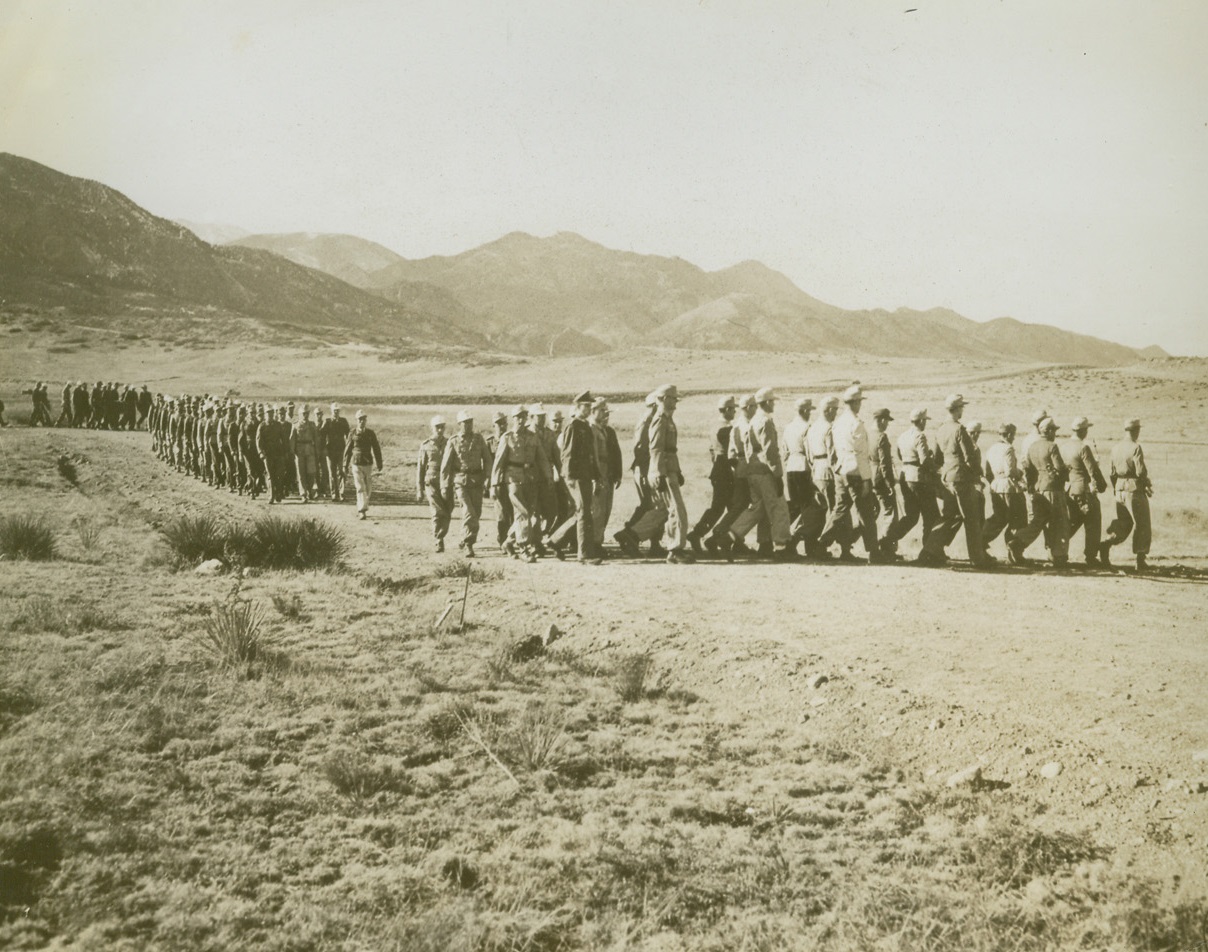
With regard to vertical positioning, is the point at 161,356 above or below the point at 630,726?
above

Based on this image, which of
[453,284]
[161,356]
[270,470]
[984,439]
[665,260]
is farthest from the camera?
[665,260]

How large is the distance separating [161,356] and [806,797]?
5084 cm

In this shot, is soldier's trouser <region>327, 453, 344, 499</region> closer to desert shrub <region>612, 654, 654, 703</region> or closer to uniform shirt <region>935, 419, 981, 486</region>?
desert shrub <region>612, 654, 654, 703</region>

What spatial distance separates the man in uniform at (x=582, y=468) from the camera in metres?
11.0

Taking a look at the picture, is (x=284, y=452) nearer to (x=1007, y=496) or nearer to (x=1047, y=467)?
(x=1007, y=496)

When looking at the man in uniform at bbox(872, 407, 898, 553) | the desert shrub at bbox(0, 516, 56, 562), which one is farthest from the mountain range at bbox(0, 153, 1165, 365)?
the man in uniform at bbox(872, 407, 898, 553)

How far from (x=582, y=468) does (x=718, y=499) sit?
1.79 m

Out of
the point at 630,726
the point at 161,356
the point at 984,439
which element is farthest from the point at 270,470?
the point at 161,356

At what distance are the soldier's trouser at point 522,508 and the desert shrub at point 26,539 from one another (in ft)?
16.9

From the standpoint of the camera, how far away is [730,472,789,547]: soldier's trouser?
10867 millimetres

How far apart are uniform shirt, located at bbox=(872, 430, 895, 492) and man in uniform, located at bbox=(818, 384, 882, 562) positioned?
0.12 m

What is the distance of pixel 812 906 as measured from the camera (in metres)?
4.37

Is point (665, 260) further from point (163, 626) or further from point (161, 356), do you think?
point (163, 626)

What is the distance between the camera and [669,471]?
35.7 ft
